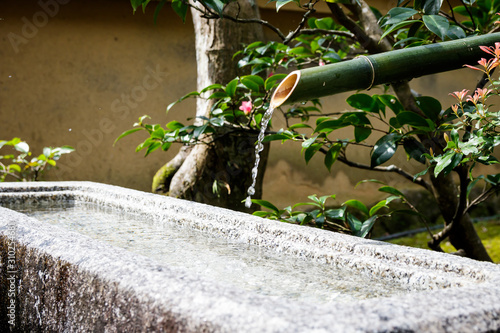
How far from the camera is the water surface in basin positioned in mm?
1023

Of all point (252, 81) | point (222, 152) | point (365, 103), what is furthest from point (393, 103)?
point (222, 152)

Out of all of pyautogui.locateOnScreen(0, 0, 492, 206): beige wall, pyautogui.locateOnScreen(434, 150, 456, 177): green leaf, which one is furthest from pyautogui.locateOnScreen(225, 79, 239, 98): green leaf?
pyautogui.locateOnScreen(0, 0, 492, 206): beige wall

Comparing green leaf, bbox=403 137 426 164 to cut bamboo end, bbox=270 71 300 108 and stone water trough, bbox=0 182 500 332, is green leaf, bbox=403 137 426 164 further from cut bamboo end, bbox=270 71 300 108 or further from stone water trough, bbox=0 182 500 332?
cut bamboo end, bbox=270 71 300 108

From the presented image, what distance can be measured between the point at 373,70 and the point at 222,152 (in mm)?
1691

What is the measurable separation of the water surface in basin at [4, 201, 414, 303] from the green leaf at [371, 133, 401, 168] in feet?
1.23

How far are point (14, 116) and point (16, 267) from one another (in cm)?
292

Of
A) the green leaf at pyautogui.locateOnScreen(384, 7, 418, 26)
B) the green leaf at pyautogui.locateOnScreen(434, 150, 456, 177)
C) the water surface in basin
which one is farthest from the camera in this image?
the green leaf at pyautogui.locateOnScreen(384, 7, 418, 26)

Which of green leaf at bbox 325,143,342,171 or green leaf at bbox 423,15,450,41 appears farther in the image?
green leaf at bbox 325,143,342,171

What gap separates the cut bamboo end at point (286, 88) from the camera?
81 centimetres

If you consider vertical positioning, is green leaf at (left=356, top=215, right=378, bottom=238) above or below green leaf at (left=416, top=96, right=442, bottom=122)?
below

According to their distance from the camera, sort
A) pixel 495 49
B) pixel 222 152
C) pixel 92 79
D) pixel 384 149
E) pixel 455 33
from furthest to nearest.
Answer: pixel 92 79
pixel 222 152
pixel 384 149
pixel 455 33
pixel 495 49

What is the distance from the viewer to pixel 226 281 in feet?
3.63

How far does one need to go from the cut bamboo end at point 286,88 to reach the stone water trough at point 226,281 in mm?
294

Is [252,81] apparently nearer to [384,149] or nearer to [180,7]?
[180,7]
